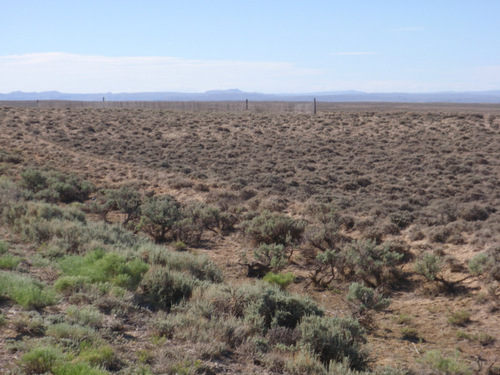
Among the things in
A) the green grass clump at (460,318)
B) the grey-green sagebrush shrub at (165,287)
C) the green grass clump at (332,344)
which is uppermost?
the grey-green sagebrush shrub at (165,287)

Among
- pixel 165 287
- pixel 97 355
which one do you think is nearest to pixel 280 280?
pixel 165 287

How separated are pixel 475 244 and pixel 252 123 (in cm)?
2833

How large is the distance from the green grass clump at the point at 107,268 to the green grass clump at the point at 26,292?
3.00ft

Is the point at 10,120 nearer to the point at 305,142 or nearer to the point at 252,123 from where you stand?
the point at 252,123

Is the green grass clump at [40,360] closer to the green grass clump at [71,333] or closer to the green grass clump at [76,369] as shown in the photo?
the green grass clump at [76,369]

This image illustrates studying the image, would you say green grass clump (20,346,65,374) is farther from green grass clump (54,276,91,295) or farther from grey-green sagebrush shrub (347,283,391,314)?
grey-green sagebrush shrub (347,283,391,314)

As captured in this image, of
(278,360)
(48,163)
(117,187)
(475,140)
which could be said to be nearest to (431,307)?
(278,360)

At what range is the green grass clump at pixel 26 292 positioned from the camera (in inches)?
239

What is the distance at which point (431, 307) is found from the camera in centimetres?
927

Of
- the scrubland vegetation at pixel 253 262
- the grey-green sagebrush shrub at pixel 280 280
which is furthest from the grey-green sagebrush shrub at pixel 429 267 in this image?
the grey-green sagebrush shrub at pixel 280 280

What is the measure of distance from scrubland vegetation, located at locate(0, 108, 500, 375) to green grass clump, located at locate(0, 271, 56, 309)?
0.02 metres

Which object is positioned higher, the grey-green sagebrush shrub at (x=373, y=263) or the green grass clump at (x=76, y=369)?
the green grass clump at (x=76, y=369)

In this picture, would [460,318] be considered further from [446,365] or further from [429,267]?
[446,365]

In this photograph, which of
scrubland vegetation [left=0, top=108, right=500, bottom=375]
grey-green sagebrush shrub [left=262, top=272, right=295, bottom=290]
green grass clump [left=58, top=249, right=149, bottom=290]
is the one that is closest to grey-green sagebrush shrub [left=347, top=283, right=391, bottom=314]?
scrubland vegetation [left=0, top=108, right=500, bottom=375]
